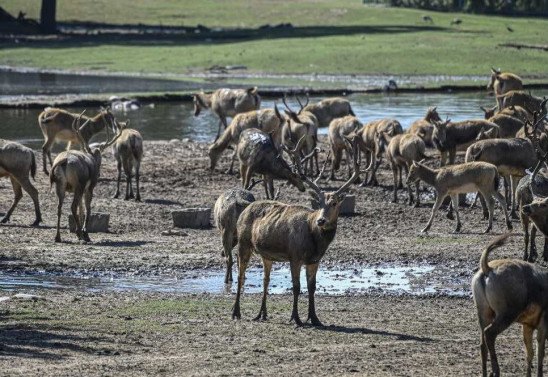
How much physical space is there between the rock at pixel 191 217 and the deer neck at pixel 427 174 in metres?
3.77

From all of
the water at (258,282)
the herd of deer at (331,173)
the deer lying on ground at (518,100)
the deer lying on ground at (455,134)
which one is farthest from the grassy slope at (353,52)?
the water at (258,282)

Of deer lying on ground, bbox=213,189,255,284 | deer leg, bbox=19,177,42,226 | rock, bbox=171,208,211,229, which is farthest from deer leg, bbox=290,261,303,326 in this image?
deer leg, bbox=19,177,42,226

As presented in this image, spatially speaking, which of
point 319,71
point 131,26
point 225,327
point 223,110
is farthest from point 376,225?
point 131,26

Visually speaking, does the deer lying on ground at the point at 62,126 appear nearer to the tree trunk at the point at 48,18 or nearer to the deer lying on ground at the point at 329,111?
the deer lying on ground at the point at 329,111

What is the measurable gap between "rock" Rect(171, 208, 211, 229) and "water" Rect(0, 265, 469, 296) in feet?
10.7

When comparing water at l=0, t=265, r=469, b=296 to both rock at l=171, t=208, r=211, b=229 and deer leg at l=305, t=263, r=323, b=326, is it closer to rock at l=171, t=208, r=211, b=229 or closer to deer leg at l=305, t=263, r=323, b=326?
deer leg at l=305, t=263, r=323, b=326

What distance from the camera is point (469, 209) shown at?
24.3m

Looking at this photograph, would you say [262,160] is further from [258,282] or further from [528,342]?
[528,342]

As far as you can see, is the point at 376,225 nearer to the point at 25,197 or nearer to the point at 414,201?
the point at 414,201

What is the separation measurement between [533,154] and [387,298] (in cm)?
793

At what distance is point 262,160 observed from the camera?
79.4 feet

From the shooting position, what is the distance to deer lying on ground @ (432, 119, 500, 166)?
26.9 metres

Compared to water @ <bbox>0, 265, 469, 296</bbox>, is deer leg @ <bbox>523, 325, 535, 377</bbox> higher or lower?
higher

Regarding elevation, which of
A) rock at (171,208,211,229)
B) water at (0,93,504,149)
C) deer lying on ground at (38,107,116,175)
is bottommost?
water at (0,93,504,149)
